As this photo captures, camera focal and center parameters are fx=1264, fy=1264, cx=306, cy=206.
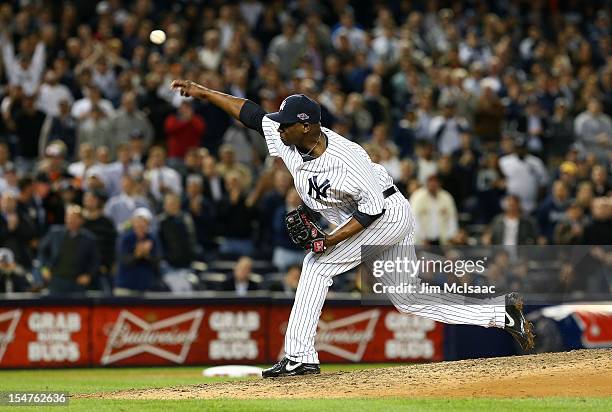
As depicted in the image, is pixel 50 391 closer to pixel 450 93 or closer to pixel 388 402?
pixel 388 402

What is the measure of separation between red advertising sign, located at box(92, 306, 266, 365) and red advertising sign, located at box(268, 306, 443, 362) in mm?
295

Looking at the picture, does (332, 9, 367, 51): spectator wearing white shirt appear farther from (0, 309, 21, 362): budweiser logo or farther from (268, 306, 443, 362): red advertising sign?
(0, 309, 21, 362): budweiser logo

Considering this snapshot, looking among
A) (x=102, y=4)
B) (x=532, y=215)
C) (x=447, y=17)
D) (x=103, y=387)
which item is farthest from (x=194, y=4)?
(x=103, y=387)

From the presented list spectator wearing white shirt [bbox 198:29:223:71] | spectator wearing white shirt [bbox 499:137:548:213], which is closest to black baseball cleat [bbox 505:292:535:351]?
spectator wearing white shirt [bbox 499:137:548:213]

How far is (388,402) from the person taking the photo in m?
8.69

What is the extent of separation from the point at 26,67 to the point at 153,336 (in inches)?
217

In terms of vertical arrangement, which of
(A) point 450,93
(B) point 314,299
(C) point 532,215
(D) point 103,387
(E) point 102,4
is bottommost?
(D) point 103,387

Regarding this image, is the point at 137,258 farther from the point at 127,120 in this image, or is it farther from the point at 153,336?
the point at 127,120

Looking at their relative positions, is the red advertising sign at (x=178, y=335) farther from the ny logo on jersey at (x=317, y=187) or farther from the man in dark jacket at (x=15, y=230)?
the ny logo on jersey at (x=317, y=187)

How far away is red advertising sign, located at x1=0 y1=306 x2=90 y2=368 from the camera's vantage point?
15.3m

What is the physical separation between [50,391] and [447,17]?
13899mm

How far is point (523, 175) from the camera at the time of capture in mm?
18828

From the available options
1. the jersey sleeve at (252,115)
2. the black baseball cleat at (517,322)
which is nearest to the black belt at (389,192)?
the jersey sleeve at (252,115)

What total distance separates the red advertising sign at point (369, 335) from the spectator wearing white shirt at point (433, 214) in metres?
1.65
